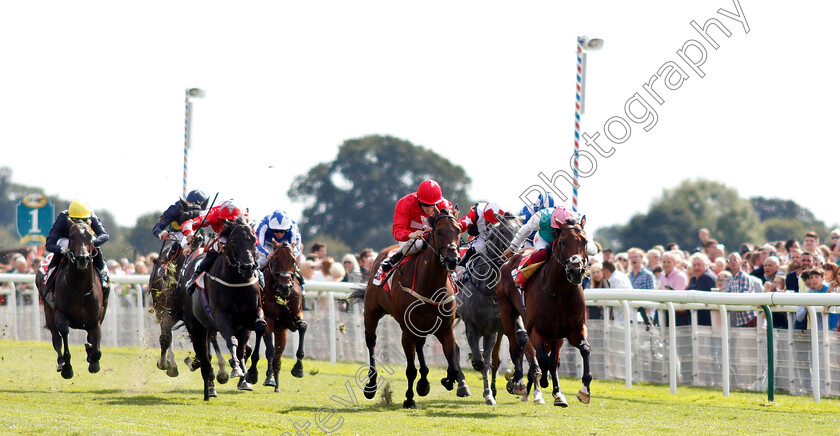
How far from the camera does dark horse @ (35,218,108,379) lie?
10.8 metres

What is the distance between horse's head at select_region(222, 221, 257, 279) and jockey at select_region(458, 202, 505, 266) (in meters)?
1.90

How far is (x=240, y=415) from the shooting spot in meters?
8.42

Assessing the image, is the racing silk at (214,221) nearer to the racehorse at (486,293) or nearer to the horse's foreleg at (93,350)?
the horse's foreleg at (93,350)

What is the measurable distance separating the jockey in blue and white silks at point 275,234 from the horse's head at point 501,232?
1750 mm

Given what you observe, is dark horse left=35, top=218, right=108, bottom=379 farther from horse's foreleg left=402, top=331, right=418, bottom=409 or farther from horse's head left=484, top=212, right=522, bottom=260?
horse's head left=484, top=212, right=522, bottom=260

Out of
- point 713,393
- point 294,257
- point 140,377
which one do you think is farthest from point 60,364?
point 713,393

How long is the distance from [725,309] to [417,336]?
2994 millimetres

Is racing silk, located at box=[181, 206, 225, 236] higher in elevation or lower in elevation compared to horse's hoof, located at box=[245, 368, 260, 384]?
higher

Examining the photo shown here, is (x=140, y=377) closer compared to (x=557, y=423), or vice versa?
(x=557, y=423)

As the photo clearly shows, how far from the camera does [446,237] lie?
27.5ft

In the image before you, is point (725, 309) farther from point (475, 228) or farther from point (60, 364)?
point (60, 364)

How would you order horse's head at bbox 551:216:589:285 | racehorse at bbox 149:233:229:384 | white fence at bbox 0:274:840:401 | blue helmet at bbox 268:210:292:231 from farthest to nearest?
racehorse at bbox 149:233:229:384
blue helmet at bbox 268:210:292:231
white fence at bbox 0:274:840:401
horse's head at bbox 551:216:589:285

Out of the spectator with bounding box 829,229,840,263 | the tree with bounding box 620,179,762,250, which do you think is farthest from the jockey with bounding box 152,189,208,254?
the tree with bounding box 620,179,762,250

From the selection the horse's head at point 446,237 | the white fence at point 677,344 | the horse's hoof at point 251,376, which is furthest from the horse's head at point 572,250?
the horse's hoof at point 251,376
